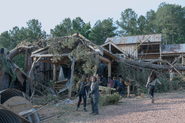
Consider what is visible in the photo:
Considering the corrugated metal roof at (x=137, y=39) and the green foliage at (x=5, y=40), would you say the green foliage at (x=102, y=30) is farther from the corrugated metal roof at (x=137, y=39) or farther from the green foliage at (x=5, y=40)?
the green foliage at (x=5, y=40)

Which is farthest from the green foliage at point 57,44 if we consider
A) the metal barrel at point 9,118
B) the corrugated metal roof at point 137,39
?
the corrugated metal roof at point 137,39

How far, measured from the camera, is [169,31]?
3644 centimetres

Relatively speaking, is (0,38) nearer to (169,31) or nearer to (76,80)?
(76,80)

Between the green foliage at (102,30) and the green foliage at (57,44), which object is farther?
the green foliage at (102,30)

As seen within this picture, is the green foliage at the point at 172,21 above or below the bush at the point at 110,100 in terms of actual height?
above

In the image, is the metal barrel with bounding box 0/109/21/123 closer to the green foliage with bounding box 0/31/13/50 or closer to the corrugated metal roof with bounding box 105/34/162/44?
the corrugated metal roof with bounding box 105/34/162/44

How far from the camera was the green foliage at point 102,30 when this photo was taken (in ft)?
117

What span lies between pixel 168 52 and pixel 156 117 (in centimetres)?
1922

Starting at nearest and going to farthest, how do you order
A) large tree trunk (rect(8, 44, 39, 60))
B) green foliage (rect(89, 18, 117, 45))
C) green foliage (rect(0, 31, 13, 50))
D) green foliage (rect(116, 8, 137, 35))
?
1. large tree trunk (rect(8, 44, 39, 60))
2. green foliage (rect(0, 31, 13, 50))
3. green foliage (rect(89, 18, 117, 45))
4. green foliage (rect(116, 8, 137, 35))

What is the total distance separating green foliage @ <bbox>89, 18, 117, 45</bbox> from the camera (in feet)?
117

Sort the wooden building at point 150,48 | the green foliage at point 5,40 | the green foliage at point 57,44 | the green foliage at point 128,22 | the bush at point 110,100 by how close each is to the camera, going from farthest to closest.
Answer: the green foliage at point 128,22 → the green foliage at point 5,40 → the wooden building at point 150,48 → the green foliage at point 57,44 → the bush at point 110,100

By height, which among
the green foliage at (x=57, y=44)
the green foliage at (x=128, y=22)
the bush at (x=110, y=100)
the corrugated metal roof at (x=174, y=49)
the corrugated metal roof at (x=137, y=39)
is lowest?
the bush at (x=110, y=100)

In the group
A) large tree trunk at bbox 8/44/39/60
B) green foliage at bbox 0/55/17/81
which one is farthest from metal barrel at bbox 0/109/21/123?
large tree trunk at bbox 8/44/39/60

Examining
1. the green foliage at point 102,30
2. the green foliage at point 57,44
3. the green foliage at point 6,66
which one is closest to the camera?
the green foliage at point 6,66
